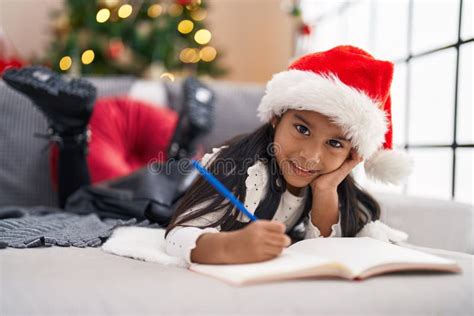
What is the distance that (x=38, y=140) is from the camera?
1472 mm

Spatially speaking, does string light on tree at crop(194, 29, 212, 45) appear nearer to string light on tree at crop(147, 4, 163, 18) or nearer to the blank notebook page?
string light on tree at crop(147, 4, 163, 18)

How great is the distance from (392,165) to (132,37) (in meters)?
1.82

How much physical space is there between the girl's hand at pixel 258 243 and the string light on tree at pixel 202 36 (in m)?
2.01

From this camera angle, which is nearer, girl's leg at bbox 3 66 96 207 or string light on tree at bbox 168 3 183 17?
girl's leg at bbox 3 66 96 207

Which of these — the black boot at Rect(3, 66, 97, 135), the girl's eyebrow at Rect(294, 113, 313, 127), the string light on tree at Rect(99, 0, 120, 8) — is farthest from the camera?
the string light on tree at Rect(99, 0, 120, 8)

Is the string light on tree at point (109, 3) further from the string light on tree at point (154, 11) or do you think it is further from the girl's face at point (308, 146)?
the girl's face at point (308, 146)

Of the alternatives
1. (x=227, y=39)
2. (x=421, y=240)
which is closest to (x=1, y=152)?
(x=421, y=240)

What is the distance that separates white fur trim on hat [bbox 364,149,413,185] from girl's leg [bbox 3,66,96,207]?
2.33ft

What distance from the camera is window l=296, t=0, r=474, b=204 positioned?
4.51 feet

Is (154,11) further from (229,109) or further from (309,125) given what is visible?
(309,125)

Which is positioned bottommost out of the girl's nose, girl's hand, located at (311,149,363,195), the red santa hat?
girl's hand, located at (311,149,363,195)

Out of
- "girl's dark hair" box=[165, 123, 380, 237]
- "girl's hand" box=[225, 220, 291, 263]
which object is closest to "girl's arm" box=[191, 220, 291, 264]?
"girl's hand" box=[225, 220, 291, 263]

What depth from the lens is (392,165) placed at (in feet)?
3.18

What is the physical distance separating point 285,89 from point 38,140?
35.3 inches
